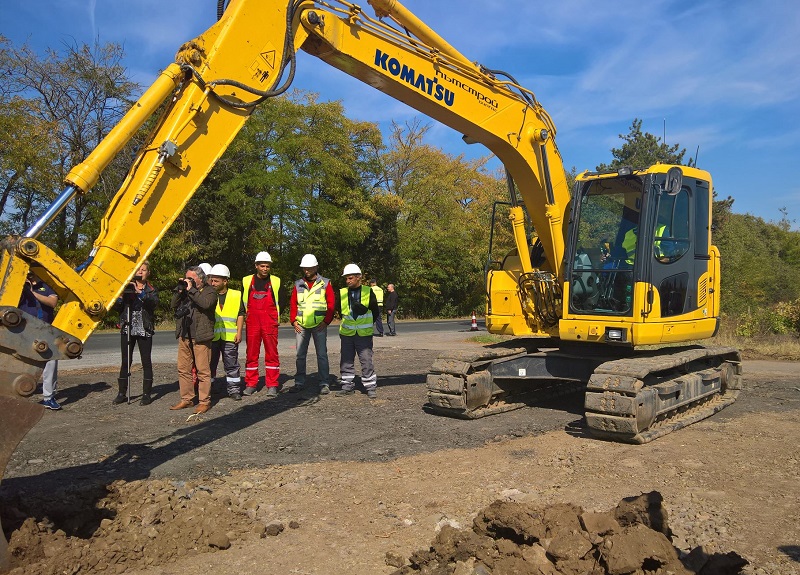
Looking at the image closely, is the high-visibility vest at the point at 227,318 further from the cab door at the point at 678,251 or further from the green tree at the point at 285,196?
the green tree at the point at 285,196

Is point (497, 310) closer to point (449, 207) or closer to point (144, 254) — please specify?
point (144, 254)

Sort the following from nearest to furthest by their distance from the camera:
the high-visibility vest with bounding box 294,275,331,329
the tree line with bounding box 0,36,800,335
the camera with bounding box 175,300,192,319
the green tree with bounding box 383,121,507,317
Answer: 1. the camera with bounding box 175,300,192,319
2. the high-visibility vest with bounding box 294,275,331,329
3. the tree line with bounding box 0,36,800,335
4. the green tree with bounding box 383,121,507,317

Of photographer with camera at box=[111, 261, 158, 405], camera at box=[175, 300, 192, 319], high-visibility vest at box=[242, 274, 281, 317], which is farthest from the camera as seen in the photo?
high-visibility vest at box=[242, 274, 281, 317]

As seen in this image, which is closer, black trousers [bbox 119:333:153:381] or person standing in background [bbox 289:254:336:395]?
black trousers [bbox 119:333:153:381]

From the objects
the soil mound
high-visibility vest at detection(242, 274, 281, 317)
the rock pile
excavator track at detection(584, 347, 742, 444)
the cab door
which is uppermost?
the cab door

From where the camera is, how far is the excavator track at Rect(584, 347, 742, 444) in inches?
250

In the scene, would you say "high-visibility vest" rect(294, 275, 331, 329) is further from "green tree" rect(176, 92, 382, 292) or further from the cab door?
"green tree" rect(176, 92, 382, 292)

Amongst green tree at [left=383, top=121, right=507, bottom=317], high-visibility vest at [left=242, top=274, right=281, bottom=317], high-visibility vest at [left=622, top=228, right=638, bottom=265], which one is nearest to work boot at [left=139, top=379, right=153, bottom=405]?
high-visibility vest at [left=242, top=274, right=281, bottom=317]

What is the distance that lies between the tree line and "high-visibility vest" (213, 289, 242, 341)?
1363cm

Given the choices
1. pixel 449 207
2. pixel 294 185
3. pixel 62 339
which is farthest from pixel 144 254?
pixel 449 207

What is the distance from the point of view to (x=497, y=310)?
8.18 metres

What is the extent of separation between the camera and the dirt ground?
144 inches

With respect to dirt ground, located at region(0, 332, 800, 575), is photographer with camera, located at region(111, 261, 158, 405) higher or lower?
higher

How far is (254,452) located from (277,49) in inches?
144
